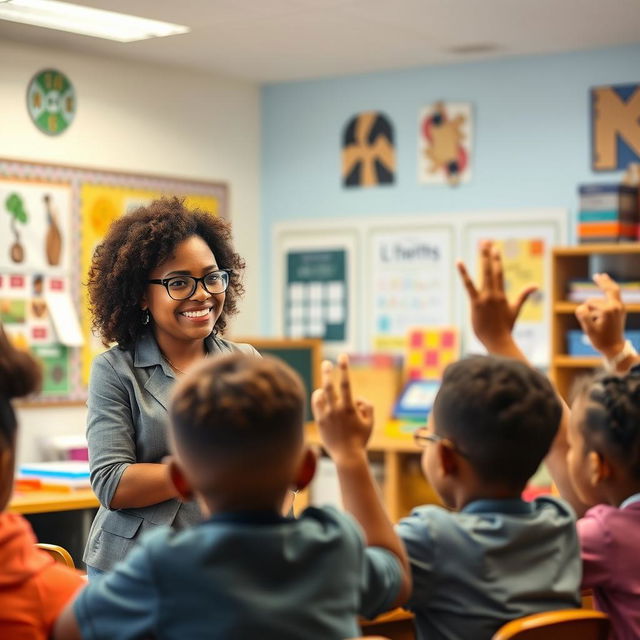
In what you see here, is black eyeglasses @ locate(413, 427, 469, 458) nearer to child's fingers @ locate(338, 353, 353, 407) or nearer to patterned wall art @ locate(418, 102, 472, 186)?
child's fingers @ locate(338, 353, 353, 407)

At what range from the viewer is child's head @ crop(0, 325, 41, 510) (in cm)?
158

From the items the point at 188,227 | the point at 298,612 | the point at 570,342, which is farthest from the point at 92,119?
the point at 298,612

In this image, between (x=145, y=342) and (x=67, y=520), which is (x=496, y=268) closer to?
(x=145, y=342)

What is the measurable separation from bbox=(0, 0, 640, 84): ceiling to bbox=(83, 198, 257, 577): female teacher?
7.98 ft

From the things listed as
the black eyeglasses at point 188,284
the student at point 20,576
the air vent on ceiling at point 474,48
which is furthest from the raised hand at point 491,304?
the air vent on ceiling at point 474,48

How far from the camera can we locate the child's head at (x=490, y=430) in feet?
5.76

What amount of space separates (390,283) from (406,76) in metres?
1.09

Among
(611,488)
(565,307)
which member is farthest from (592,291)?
(611,488)

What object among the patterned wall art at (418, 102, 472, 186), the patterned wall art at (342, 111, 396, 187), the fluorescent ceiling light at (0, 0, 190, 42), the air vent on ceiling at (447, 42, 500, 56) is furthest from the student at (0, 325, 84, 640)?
the patterned wall art at (342, 111, 396, 187)

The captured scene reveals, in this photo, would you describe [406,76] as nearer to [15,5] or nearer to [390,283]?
[390,283]

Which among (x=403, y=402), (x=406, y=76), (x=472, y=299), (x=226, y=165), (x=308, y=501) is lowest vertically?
(x=308, y=501)

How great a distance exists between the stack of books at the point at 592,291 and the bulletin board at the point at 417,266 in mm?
405

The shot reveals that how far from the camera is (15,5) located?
4785 millimetres

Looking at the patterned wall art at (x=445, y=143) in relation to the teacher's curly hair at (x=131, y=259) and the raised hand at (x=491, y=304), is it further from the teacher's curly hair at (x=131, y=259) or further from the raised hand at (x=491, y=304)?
the raised hand at (x=491, y=304)
